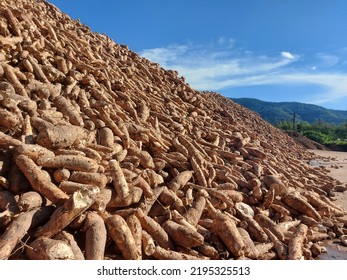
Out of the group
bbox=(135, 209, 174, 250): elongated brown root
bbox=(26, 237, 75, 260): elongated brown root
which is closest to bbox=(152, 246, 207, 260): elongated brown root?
bbox=(135, 209, 174, 250): elongated brown root

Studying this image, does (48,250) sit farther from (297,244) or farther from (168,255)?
(297,244)

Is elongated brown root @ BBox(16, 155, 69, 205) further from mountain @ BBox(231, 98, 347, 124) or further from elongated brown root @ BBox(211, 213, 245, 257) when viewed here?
mountain @ BBox(231, 98, 347, 124)

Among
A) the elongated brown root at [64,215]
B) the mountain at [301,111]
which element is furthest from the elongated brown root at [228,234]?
the mountain at [301,111]

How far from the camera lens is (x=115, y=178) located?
14.1 ft

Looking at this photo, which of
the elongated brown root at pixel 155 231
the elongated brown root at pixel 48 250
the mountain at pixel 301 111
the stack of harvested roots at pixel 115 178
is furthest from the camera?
the mountain at pixel 301 111

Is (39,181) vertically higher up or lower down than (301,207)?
higher up

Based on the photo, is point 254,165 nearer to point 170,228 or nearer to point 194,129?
point 194,129

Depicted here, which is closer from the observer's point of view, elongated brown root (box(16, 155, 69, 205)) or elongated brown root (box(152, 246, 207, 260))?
elongated brown root (box(16, 155, 69, 205))

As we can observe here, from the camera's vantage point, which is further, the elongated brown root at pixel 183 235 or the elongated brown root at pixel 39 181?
the elongated brown root at pixel 183 235

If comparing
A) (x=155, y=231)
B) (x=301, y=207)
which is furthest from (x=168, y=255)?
(x=301, y=207)

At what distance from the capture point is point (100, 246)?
3.38 m

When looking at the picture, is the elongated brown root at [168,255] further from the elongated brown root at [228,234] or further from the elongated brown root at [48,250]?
the elongated brown root at [48,250]

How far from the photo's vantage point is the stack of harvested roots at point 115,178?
3486 millimetres

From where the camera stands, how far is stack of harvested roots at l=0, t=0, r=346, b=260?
349 centimetres
